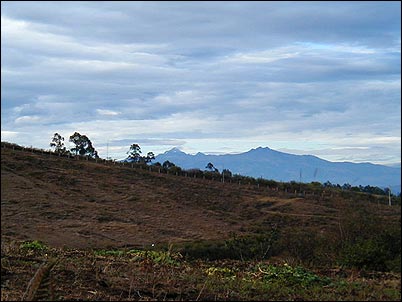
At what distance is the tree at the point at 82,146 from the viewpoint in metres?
38.5

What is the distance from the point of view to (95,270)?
4844 millimetres

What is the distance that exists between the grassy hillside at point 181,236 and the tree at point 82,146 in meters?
4.07

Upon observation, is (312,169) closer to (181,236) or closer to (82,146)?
(181,236)

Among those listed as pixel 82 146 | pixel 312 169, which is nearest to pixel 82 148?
pixel 82 146

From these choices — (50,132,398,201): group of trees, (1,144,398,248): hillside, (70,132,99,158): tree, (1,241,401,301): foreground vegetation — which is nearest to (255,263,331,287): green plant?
(1,241,401,301): foreground vegetation

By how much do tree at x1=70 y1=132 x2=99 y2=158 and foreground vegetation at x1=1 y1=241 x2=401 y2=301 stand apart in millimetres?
33354

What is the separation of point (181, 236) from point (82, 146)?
773 inches

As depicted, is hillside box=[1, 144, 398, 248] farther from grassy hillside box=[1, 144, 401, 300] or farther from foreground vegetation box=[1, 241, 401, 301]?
foreground vegetation box=[1, 241, 401, 301]

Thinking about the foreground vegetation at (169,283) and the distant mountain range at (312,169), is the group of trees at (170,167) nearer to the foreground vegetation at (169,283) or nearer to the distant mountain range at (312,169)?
the distant mountain range at (312,169)

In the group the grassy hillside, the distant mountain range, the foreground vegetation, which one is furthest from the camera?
the distant mountain range

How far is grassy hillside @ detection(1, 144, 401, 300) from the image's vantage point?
14.8 feet

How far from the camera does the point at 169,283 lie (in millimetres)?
4523

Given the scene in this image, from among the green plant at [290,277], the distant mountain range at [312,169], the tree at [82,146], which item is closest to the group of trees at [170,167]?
the tree at [82,146]

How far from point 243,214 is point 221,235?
590 cm
